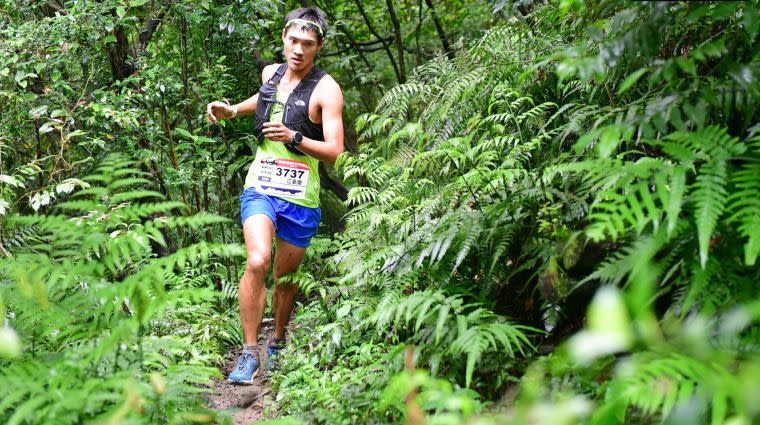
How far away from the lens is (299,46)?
5145 millimetres

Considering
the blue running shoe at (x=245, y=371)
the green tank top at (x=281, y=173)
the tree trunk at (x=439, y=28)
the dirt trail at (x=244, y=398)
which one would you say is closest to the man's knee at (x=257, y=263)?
the green tank top at (x=281, y=173)

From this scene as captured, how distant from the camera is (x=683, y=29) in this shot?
3807 millimetres

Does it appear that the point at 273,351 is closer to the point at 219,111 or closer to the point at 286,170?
the point at 286,170

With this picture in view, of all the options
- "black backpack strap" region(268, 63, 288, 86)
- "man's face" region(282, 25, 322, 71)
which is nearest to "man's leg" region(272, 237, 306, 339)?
"black backpack strap" region(268, 63, 288, 86)

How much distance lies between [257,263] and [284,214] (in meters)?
0.49

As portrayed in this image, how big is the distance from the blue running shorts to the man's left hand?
0.51 m

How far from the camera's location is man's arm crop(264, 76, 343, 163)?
4.83m

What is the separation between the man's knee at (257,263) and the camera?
4.67 metres

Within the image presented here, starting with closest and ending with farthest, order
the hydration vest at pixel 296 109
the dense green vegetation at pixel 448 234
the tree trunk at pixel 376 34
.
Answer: the dense green vegetation at pixel 448 234
the hydration vest at pixel 296 109
the tree trunk at pixel 376 34

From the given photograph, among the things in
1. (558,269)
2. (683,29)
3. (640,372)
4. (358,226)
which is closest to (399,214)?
(358,226)

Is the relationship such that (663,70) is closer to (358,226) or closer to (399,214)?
(399,214)

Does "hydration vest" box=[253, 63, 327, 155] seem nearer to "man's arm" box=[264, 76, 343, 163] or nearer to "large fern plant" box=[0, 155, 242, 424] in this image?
"man's arm" box=[264, 76, 343, 163]

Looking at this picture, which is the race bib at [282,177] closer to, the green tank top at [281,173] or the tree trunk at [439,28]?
the green tank top at [281,173]

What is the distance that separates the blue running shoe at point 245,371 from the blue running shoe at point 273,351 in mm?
148
